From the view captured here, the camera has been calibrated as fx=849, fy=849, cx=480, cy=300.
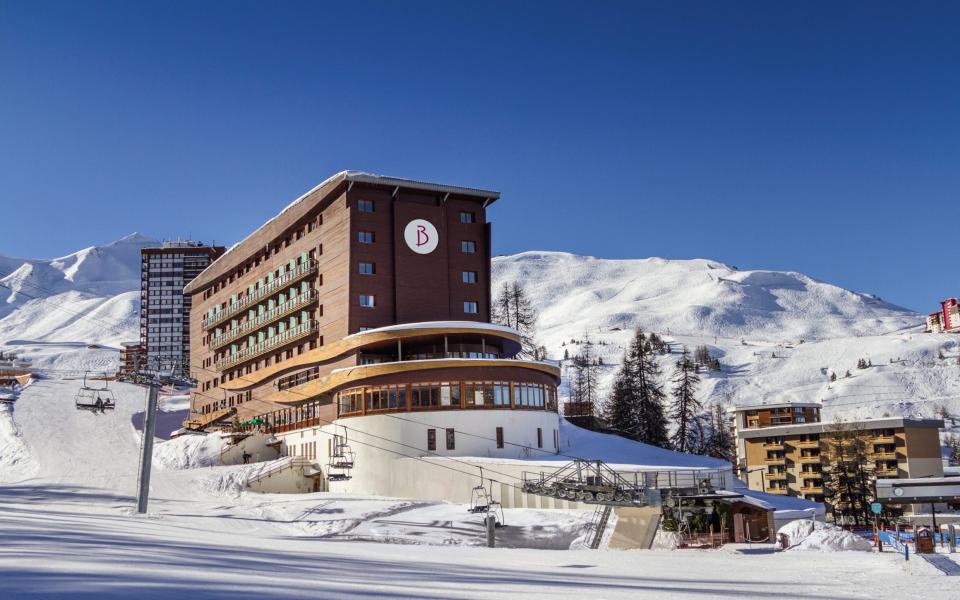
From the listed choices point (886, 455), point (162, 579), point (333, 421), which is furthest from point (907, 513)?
point (162, 579)

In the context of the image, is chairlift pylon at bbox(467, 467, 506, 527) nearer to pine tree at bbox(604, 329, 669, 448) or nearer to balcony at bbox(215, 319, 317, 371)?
balcony at bbox(215, 319, 317, 371)

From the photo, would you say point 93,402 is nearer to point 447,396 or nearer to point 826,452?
point 447,396

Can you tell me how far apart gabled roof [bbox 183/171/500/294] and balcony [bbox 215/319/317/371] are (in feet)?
29.4

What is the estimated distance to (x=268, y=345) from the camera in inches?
2872

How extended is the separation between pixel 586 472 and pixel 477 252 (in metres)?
26.2

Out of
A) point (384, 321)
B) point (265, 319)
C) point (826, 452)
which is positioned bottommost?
point (826, 452)

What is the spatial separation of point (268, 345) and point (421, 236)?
19.4 meters

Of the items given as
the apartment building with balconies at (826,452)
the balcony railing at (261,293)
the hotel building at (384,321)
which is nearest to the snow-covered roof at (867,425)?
the apartment building with balconies at (826,452)

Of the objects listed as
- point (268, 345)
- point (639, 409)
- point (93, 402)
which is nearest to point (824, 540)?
point (268, 345)

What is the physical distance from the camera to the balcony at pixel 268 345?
215ft

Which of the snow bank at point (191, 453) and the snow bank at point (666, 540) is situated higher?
the snow bank at point (191, 453)

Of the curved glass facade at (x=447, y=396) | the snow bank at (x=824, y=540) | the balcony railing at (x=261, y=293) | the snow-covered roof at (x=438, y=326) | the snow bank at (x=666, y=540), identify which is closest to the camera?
the snow bank at (x=824, y=540)

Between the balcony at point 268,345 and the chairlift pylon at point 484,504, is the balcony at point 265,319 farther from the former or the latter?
the chairlift pylon at point 484,504

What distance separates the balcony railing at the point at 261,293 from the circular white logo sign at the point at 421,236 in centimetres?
858
